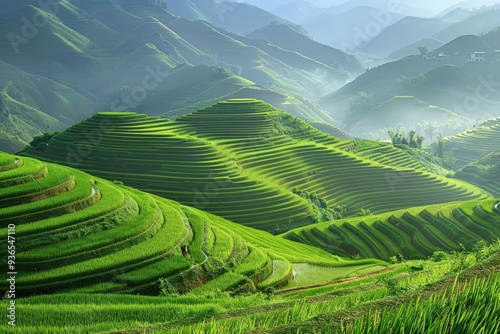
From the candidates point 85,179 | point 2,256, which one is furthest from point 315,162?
point 2,256

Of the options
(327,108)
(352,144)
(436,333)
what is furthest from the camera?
(327,108)

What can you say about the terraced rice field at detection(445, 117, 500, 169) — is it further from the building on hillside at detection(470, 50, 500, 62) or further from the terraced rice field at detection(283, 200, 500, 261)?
the building on hillside at detection(470, 50, 500, 62)

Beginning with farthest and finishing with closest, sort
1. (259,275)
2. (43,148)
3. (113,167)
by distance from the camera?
(43,148)
(113,167)
(259,275)

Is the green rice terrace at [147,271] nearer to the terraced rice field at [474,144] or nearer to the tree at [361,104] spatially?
the terraced rice field at [474,144]

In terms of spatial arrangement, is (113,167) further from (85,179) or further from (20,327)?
(20,327)

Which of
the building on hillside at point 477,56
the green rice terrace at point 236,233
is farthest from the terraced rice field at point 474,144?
the building on hillside at point 477,56

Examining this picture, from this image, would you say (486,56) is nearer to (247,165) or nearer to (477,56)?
(477,56)

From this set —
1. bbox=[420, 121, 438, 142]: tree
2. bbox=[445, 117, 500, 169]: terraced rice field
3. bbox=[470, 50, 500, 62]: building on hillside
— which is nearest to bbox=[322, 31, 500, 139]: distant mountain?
bbox=[420, 121, 438, 142]: tree
